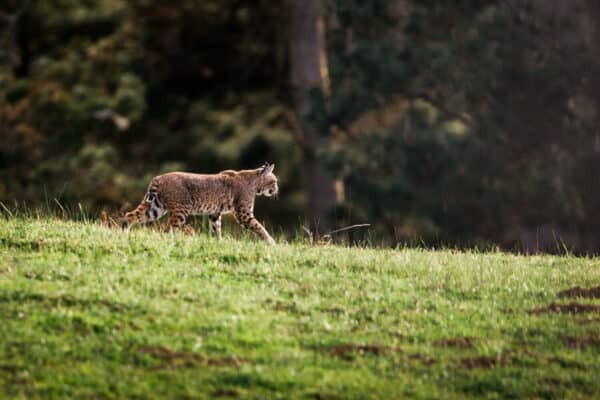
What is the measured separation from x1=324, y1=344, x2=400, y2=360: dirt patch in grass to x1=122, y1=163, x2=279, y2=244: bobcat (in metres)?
5.45

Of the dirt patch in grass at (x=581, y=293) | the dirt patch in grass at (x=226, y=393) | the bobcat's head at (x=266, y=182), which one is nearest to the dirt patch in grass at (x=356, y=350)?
the dirt patch in grass at (x=226, y=393)

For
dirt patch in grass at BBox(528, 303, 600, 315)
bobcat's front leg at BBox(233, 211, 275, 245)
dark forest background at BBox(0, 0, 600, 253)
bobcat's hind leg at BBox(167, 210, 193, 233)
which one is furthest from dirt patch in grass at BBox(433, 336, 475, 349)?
dark forest background at BBox(0, 0, 600, 253)

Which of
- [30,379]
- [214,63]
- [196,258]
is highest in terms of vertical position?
[214,63]

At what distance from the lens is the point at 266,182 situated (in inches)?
725

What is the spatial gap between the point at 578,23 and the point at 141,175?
44.0 feet

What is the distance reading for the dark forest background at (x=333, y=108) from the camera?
2634 centimetres

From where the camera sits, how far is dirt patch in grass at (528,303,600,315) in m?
12.9

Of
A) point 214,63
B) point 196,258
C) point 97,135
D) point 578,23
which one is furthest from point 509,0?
point 196,258

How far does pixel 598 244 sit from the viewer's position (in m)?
25.3

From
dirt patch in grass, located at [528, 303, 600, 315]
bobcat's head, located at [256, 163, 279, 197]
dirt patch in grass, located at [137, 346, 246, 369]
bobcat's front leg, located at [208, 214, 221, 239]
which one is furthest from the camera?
bobcat's head, located at [256, 163, 279, 197]

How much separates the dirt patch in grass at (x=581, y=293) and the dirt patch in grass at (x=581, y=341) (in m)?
1.64

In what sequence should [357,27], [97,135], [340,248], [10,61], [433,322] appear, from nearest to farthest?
1. [433,322]
2. [340,248]
3. [357,27]
4. [97,135]
5. [10,61]

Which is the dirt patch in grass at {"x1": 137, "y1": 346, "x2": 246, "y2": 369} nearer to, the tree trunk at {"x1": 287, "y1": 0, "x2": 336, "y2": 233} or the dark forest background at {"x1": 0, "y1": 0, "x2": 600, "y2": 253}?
the dark forest background at {"x1": 0, "y1": 0, "x2": 600, "y2": 253}

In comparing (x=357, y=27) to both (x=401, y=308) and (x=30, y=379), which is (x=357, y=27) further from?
(x=30, y=379)
